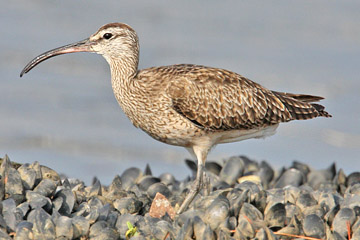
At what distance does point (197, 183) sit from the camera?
9.34m


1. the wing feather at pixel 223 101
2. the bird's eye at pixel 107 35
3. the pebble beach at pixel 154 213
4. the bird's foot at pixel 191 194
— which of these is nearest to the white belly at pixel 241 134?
the wing feather at pixel 223 101

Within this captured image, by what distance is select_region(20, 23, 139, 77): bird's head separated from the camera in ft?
31.9

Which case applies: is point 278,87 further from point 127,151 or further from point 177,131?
point 177,131

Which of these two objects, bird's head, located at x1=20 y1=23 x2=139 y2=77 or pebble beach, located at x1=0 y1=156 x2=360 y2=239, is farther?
bird's head, located at x1=20 y1=23 x2=139 y2=77

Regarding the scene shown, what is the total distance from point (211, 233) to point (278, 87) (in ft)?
25.8

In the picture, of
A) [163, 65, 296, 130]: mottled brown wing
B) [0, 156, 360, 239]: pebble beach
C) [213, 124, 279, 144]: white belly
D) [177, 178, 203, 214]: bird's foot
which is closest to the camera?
[0, 156, 360, 239]: pebble beach

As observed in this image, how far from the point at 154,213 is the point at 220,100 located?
2.10 meters

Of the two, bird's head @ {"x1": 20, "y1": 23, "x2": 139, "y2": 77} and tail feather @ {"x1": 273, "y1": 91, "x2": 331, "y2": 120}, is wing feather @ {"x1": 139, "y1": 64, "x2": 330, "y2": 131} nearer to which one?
tail feather @ {"x1": 273, "y1": 91, "x2": 331, "y2": 120}

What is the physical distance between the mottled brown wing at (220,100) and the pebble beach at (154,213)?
104 centimetres

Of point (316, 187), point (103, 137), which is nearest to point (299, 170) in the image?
point (316, 187)

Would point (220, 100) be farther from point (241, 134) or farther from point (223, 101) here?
point (241, 134)

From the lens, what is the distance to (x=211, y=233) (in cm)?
725

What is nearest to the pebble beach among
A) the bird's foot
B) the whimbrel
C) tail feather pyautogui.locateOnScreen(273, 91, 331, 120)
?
the bird's foot

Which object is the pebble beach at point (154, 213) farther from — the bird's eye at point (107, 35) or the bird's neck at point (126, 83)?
the bird's eye at point (107, 35)
